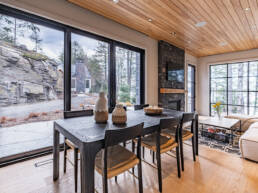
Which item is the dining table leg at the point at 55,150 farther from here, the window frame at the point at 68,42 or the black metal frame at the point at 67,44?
the window frame at the point at 68,42

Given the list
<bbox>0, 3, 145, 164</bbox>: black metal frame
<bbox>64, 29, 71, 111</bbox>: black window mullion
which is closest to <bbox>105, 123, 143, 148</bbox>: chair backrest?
<bbox>0, 3, 145, 164</bbox>: black metal frame

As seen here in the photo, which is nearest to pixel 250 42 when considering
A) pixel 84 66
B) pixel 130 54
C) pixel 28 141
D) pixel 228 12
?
pixel 228 12

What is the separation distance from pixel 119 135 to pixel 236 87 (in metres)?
6.61

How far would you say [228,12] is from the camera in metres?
2.83

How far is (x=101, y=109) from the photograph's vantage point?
1.62 meters

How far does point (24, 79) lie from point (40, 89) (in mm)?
275

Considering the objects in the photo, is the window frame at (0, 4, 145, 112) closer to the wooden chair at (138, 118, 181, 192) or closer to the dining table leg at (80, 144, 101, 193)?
the wooden chair at (138, 118, 181, 192)

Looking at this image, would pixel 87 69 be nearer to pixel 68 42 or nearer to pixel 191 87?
pixel 68 42

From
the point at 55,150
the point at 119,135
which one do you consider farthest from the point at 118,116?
the point at 55,150

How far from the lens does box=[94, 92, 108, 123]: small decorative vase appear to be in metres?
1.61

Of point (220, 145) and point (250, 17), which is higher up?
point (250, 17)

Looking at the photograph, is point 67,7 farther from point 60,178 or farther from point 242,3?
point 242,3

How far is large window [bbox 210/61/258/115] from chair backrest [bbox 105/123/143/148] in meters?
6.30

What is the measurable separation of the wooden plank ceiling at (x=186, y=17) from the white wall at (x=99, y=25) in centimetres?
15
